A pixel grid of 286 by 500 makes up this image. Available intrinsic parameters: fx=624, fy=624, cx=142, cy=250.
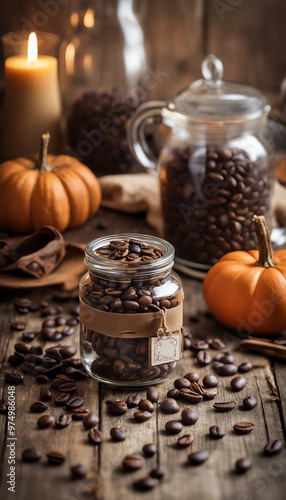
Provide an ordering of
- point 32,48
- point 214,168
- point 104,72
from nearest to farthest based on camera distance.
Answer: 1. point 214,168
2. point 32,48
3. point 104,72

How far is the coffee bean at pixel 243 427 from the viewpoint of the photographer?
1.14m

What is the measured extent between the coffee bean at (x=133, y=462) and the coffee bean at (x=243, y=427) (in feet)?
0.63

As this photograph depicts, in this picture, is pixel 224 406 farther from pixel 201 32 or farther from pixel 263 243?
pixel 201 32

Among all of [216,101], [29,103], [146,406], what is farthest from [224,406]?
[29,103]

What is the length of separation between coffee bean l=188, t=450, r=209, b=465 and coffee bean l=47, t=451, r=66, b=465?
0.71ft

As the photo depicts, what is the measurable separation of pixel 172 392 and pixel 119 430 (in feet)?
0.55

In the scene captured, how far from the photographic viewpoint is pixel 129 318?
120 centimetres

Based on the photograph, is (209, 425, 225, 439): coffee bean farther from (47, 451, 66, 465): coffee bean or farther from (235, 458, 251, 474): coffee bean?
(47, 451, 66, 465): coffee bean

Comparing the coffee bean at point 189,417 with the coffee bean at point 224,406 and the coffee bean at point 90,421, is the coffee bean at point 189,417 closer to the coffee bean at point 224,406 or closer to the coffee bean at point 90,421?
the coffee bean at point 224,406

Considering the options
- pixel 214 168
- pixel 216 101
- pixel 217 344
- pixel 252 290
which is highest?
pixel 216 101

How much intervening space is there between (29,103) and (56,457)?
1324 millimetres

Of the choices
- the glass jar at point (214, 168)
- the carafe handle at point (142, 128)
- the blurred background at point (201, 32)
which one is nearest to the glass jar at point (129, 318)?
the glass jar at point (214, 168)

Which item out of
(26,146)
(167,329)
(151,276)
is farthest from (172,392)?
(26,146)

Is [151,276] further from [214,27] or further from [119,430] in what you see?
[214,27]
